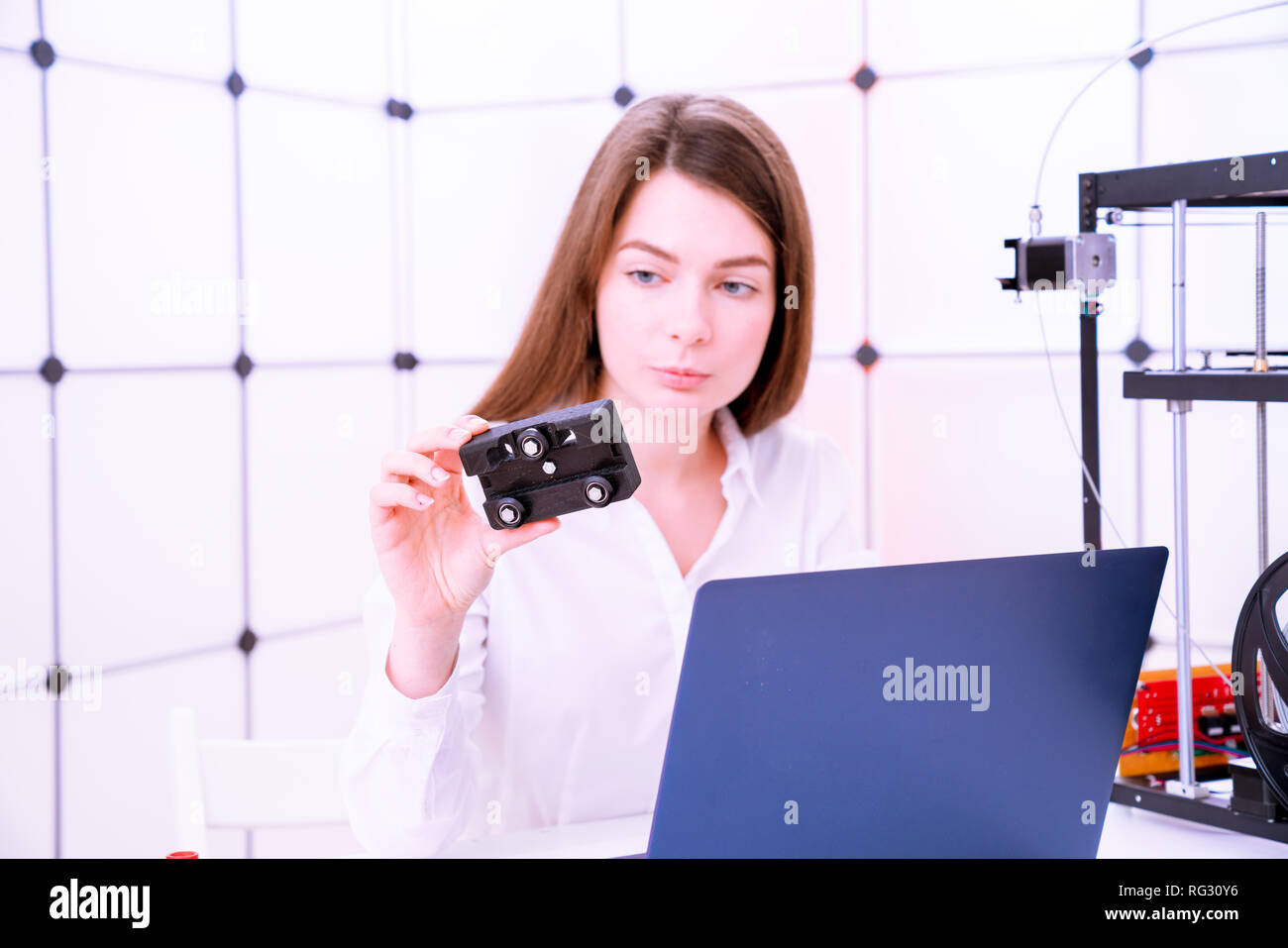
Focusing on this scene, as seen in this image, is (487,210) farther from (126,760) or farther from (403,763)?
(403,763)

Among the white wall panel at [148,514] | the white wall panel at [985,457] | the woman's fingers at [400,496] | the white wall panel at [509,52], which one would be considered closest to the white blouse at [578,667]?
the woman's fingers at [400,496]

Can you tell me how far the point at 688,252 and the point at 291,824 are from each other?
105 centimetres

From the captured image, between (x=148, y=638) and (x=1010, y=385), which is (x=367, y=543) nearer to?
(x=148, y=638)

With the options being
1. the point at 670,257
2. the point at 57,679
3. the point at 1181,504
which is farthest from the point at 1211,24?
the point at 57,679

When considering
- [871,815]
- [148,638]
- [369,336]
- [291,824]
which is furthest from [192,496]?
[871,815]

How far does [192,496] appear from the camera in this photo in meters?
2.65

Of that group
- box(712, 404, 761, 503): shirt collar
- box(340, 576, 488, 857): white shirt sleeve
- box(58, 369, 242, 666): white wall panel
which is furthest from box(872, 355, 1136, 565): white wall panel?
box(58, 369, 242, 666): white wall panel

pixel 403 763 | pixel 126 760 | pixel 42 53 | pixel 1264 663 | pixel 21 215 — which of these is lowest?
pixel 126 760

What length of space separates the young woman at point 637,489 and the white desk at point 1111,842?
0.46 ft

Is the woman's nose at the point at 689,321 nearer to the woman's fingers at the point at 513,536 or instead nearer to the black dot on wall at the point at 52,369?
the woman's fingers at the point at 513,536

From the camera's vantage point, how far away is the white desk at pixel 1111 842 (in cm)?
130

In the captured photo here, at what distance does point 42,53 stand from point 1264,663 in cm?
253

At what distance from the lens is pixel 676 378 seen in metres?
1.61

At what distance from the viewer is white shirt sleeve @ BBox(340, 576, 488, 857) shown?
1347 mm
